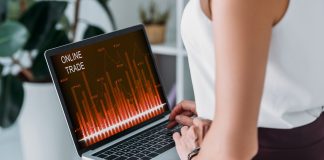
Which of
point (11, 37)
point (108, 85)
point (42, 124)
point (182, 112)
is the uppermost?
point (11, 37)

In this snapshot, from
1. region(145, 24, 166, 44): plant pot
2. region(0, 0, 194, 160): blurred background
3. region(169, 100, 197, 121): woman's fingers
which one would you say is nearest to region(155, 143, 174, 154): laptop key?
region(169, 100, 197, 121): woman's fingers

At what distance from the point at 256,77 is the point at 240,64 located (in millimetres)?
31

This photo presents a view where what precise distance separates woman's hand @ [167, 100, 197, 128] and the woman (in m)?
0.21

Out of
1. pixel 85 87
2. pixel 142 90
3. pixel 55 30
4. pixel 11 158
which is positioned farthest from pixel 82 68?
pixel 11 158

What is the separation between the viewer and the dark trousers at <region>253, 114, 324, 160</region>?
2.63 feet

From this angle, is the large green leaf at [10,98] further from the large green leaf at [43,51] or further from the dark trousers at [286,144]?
the dark trousers at [286,144]

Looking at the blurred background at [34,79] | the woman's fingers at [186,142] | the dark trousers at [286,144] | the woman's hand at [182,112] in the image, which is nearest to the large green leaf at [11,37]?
the blurred background at [34,79]

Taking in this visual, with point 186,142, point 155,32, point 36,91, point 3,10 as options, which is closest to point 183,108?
point 186,142

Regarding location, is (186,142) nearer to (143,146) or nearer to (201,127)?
(201,127)

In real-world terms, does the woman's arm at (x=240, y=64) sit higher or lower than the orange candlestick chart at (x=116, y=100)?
higher

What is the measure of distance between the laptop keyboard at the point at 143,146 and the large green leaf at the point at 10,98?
2.31ft

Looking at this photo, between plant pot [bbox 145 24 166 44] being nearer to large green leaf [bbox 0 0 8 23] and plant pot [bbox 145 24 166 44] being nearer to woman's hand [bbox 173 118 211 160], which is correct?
large green leaf [bbox 0 0 8 23]

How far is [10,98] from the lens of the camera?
168cm

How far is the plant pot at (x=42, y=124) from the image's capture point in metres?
1.68
